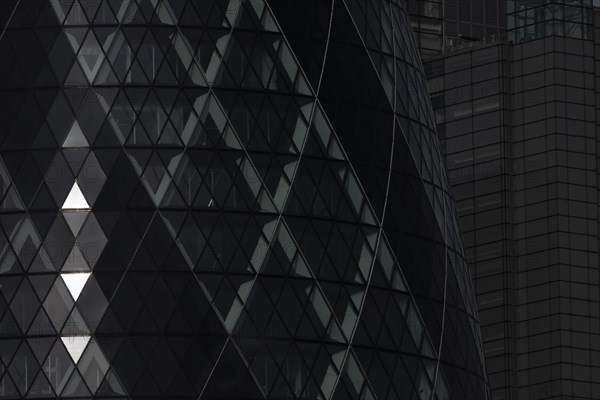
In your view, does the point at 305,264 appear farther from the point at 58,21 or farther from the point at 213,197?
the point at 58,21

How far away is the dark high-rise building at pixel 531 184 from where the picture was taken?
132 metres

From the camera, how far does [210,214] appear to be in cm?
8050

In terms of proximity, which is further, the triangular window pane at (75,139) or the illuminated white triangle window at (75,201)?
the triangular window pane at (75,139)

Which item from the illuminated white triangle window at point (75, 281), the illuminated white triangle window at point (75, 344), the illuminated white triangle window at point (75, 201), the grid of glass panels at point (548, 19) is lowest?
the illuminated white triangle window at point (75, 344)

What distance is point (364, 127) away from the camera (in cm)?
8375

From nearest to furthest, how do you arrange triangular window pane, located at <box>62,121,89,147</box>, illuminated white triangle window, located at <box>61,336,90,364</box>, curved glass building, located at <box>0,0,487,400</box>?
illuminated white triangle window, located at <box>61,336,90,364</box>
curved glass building, located at <box>0,0,487,400</box>
triangular window pane, located at <box>62,121,89,147</box>

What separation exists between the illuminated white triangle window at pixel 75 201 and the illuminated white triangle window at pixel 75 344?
4037mm

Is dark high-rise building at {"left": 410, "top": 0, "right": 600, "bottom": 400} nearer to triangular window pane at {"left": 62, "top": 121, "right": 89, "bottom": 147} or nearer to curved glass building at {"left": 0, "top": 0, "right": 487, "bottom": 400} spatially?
curved glass building at {"left": 0, "top": 0, "right": 487, "bottom": 400}

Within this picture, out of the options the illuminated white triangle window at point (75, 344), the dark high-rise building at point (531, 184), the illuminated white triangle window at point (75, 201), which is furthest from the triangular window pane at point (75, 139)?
the dark high-rise building at point (531, 184)

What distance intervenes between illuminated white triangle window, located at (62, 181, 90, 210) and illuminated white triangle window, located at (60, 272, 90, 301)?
6.81ft

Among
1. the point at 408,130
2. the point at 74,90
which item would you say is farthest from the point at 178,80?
the point at 408,130

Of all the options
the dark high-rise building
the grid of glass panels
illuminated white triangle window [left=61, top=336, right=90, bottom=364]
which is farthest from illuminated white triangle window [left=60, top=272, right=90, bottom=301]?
the grid of glass panels

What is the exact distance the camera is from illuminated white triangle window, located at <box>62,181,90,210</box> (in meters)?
80.0

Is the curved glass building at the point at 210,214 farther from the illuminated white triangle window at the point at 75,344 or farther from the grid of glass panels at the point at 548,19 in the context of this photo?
the grid of glass panels at the point at 548,19
